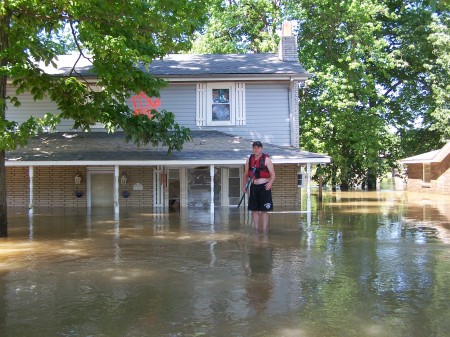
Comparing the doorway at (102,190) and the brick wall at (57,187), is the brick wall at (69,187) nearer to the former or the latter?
the brick wall at (57,187)

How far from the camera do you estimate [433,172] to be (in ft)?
85.8

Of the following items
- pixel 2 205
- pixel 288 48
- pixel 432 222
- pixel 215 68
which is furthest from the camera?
pixel 288 48

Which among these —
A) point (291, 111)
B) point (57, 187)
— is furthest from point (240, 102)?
point (57, 187)

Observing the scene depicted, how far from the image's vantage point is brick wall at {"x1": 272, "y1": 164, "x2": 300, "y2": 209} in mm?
16750

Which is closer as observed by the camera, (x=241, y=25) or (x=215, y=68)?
(x=215, y=68)

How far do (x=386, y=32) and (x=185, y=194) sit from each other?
2011 cm

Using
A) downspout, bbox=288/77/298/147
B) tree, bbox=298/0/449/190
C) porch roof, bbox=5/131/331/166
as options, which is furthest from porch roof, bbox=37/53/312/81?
tree, bbox=298/0/449/190

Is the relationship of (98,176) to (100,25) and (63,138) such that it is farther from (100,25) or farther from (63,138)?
(100,25)

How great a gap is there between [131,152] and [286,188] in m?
5.75

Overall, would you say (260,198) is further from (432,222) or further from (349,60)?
(349,60)

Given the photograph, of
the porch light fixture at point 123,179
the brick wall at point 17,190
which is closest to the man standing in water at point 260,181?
the porch light fixture at point 123,179

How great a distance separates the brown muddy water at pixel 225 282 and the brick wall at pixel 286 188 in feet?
21.0

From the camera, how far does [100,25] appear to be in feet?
34.2

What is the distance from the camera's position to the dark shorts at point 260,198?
8977 millimetres
